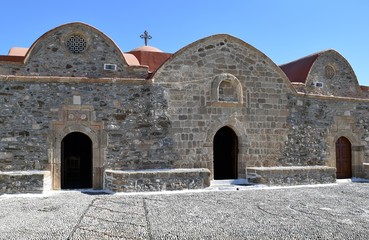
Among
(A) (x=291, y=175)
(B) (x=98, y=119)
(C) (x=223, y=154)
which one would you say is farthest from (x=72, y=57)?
(A) (x=291, y=175)

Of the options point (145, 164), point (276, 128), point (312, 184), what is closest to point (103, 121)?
point (145, 164)

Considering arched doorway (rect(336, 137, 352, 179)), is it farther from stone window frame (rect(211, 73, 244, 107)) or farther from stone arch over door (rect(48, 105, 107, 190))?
stone arch over door (rect(48, 105, 107, 190))

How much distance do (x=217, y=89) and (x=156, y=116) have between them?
6.07 ft

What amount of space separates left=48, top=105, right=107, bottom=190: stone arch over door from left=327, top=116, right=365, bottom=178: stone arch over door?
7136 mm

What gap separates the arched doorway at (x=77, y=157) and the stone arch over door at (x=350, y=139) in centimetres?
773

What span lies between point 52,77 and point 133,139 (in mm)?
2474

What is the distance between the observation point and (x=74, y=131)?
27.9ft

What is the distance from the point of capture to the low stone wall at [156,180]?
796cm

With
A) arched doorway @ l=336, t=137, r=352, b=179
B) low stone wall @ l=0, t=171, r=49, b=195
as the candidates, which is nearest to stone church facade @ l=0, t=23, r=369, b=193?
low stone wall @ l=0, t=171, r=49, b=195

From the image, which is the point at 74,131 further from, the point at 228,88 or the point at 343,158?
the point at 343,158

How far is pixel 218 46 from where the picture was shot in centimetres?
965

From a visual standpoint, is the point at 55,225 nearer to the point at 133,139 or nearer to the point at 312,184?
the point at 133,139

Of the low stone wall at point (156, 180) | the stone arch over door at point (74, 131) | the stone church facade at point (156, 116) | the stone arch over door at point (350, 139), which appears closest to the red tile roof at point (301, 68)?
the stone church facade at point (156, 116)

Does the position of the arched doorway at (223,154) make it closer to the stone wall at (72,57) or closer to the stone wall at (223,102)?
the stone wall at (223,102)
